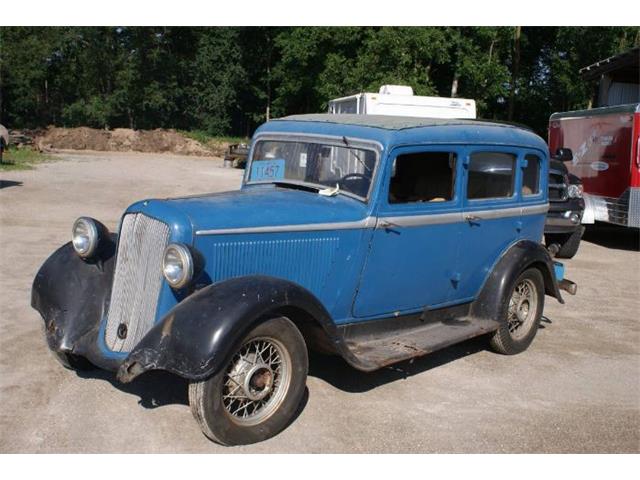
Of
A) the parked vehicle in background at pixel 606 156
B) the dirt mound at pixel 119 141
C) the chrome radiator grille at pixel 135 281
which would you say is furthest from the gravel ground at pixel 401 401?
the dirt mound at pixel 119 141

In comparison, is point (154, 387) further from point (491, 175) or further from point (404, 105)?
point (404, 105)

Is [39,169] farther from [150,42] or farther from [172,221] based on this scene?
[150,42]

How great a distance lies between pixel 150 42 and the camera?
3938 cm

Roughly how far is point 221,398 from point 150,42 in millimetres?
39116

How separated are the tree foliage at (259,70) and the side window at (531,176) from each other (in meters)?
18.9

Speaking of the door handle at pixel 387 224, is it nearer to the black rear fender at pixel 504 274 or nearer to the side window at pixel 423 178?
the side window at pixel 423 178

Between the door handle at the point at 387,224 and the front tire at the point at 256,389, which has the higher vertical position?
the door handle at the point at 387,224

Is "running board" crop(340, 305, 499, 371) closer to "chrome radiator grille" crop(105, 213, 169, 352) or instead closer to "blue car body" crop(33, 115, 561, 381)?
"blue car body" crop(33, 115, 561, 381)

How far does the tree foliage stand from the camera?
2491cm

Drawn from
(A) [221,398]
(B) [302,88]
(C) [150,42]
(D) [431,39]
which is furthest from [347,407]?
(C) [150,42]

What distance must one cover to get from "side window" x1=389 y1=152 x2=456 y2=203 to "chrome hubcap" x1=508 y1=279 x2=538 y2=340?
1260 mm

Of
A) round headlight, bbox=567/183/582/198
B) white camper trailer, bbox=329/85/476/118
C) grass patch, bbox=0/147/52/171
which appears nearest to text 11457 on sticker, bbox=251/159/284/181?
white camper trailer, bbox=329/85/476/118

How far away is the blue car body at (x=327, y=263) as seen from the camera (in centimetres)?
375

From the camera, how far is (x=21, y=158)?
22.2 metres
